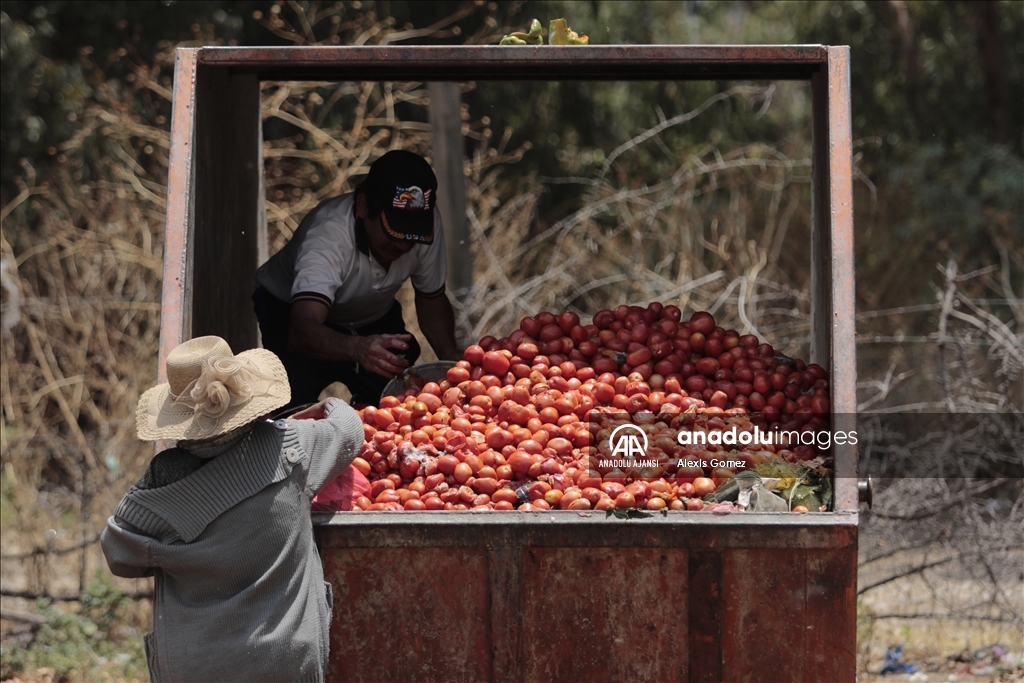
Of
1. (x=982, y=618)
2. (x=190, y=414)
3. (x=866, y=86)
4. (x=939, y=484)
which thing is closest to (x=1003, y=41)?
(x=866, y=86)

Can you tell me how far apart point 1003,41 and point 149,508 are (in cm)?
1256

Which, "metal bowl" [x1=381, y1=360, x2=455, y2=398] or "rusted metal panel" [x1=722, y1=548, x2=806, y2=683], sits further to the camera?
"metal bowl" [x1=381, y1=360, x2=455, y2=398]

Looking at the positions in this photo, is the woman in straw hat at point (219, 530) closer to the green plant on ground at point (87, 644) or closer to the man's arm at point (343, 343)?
the man's arm at point (343, 343)

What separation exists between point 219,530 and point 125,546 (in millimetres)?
251

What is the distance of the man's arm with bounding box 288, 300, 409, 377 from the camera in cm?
456

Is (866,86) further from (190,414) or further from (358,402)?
(190,414)

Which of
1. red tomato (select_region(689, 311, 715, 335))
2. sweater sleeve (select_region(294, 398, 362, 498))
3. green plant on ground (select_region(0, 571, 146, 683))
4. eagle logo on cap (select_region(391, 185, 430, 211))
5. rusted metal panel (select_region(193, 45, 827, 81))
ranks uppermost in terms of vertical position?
rusted metal panel (select_region(193, 45, 827, 81))

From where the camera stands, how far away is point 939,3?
13.1 metres

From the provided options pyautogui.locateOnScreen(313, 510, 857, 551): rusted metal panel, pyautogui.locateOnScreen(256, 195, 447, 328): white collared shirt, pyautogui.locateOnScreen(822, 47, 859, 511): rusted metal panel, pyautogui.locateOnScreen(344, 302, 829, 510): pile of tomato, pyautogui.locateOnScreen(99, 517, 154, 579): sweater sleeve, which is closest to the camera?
pyautogui.locateOnScreen(99, 517, 154, 579): sweater sleeve

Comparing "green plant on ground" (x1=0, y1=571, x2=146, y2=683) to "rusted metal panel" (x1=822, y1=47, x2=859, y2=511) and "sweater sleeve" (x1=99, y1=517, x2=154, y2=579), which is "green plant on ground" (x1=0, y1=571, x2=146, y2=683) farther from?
"rusted metal panel" (x1=822, y1=47, x2=859, y2=511)

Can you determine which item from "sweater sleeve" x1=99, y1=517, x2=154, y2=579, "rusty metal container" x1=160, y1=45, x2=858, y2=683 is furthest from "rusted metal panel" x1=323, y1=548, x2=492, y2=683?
"sweater sleeve" x1=99, y1=517, x2=154, y2=579

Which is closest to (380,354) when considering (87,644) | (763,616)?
(763,616)

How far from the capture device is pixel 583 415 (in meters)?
4.14

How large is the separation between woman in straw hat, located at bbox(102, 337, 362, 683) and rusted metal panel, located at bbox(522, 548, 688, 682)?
0.68 metres
